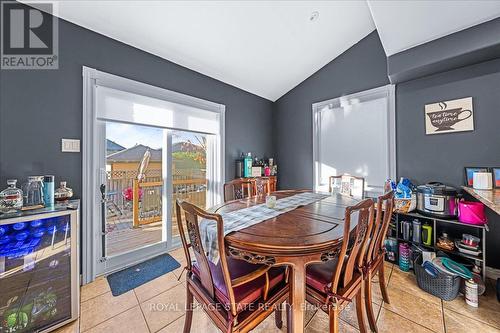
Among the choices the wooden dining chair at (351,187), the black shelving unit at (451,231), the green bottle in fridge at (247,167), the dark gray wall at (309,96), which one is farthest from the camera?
the green bottle in fridge at (247,167)

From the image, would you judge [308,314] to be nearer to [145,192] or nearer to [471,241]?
[471,241]

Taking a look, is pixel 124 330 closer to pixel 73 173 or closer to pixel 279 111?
pixel 73 173

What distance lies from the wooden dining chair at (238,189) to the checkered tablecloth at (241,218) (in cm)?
58

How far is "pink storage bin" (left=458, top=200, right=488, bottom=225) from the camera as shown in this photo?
6.11 feet

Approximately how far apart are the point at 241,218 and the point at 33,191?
1774mm

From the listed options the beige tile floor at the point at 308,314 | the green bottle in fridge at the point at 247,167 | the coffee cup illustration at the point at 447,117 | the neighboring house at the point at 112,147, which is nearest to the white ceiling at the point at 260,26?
the coffee cup illustration at the point at 447,117

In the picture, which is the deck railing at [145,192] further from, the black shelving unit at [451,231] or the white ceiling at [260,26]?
the black shelving unit at [451,231]

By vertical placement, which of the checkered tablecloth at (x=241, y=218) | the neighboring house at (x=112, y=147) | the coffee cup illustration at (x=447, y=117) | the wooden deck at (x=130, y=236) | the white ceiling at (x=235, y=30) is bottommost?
the wooden deck at (x=130, y=236)

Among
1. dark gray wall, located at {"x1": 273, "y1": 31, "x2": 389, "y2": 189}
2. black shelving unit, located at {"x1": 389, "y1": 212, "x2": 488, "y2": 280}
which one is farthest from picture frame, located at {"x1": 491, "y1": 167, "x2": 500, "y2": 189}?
dark gray wall, located at {"x1": 273, "y1": 31, "x2": 389, "y2": 189}

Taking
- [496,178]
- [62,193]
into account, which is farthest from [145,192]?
[496,178]

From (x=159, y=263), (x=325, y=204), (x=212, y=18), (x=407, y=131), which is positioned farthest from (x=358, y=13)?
(x=159, y=263)

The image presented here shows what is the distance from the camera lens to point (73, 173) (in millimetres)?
1941

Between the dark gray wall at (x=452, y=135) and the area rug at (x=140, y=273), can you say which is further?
the dark gray wall at (x=452, y=135)

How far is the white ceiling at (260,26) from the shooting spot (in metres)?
1.85
